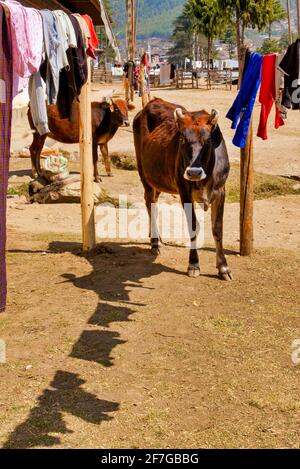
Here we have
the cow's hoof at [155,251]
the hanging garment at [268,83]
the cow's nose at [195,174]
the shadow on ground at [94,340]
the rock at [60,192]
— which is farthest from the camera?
the rock at [60,192]

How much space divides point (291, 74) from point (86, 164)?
303 centimetres

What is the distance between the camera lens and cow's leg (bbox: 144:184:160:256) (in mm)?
8961

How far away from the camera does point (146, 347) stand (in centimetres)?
575

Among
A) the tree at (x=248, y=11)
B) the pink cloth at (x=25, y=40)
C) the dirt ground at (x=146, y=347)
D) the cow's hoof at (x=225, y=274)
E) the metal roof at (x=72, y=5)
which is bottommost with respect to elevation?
the dirt ground at (x=146, y=347)

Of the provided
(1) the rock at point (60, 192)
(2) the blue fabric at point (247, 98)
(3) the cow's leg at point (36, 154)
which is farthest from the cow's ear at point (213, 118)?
(3) the cow's leg at point (36, 154)

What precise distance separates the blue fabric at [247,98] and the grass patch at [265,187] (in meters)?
4.95

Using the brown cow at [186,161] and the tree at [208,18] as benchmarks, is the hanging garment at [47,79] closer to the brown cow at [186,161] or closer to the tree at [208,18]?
the brown cow at [186,161]

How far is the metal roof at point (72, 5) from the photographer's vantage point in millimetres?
9758

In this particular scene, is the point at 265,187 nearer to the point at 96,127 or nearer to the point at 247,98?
the point at 96,127

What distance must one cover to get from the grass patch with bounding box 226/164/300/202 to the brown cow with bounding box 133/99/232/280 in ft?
11.7

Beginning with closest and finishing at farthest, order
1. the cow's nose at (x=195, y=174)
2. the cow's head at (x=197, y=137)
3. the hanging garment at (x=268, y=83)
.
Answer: the cow's nose at (x=195, y=174), the cow's head at (x=197, y=137), the hanging garment at (x=268, y=83)

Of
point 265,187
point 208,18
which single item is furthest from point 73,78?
point 208,18

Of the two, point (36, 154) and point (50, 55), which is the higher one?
point (50, 55)

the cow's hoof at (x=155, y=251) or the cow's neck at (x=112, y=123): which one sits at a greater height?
the cow's neck at (x=112, y=123)
